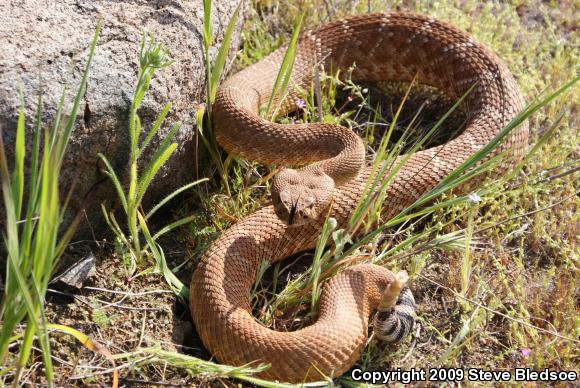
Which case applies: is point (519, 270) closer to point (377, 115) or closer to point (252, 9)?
point (377, 115)

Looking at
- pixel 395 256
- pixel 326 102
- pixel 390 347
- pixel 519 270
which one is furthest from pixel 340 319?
pixel 326 102

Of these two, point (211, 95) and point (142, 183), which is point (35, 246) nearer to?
point (142, 183)

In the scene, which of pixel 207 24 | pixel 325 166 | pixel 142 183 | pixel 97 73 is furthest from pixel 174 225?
pixel 207 24

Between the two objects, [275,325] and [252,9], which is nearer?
[275,325]

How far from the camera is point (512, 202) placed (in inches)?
193

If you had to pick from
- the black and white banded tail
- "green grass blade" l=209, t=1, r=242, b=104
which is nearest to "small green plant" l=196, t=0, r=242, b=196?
"green grass blade" l=209, t=1, r=242, b=104

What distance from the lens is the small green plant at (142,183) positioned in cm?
360

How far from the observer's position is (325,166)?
456 centimetres

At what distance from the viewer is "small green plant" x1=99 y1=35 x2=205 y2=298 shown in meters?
3.60

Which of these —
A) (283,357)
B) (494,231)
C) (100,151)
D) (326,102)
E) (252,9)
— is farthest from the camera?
(252,9)

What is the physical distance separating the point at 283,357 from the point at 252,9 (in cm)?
352

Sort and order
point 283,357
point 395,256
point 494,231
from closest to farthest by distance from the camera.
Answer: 1. point 283,357
2. point 395,256
3. point 494,231

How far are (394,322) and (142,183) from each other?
1.55 metres

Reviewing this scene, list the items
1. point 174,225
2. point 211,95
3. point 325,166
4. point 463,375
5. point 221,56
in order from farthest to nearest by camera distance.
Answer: point 211,95, point 325,166, point 221,56, point 174,225, point 463,375
